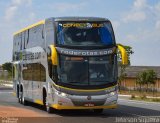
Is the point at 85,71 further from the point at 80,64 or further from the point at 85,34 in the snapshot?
the point at 85,34

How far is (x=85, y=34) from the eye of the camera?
71.1 feet

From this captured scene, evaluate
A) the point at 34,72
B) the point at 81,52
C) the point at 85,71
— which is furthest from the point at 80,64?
the point at 34,72

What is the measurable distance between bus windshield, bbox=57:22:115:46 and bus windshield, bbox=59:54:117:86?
697 millimetres

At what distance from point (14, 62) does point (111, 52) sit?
12945 mm

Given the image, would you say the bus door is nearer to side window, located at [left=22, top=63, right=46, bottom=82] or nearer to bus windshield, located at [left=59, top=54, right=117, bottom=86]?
side window, located at [left=22, top=63, right=46, bottom=82]

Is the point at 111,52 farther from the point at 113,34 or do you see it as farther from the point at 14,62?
the point at 14,62

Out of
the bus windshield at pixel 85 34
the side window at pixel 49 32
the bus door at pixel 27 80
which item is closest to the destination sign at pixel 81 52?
the bus windshield at pixel 85 34

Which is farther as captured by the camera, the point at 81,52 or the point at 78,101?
the point at 81,52

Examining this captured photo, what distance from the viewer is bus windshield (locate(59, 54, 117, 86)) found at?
2100 cm

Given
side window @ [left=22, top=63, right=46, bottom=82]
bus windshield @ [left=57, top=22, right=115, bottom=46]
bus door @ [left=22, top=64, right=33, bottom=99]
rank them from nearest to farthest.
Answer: bus windshield @ [left=57, top=22, right=115, bottom=46] → side window @ [left=22, top=63, right=46, bottom=82] → bus door @ [left=22, top=64, right=33, bottom=99]

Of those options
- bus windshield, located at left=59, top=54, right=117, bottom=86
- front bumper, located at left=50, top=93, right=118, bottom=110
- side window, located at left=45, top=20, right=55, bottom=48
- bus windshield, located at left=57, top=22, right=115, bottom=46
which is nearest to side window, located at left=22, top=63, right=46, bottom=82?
side window, located at left=45, top=20, right=55, bottom=48

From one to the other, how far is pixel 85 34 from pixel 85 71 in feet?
5.37

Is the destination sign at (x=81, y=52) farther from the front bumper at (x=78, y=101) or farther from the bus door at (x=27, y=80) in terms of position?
the bus door at (x=27, y=80)

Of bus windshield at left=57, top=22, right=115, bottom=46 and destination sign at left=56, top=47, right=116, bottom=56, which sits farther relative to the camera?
bus windshield at left=57, top=22, right=115, bottom=46
